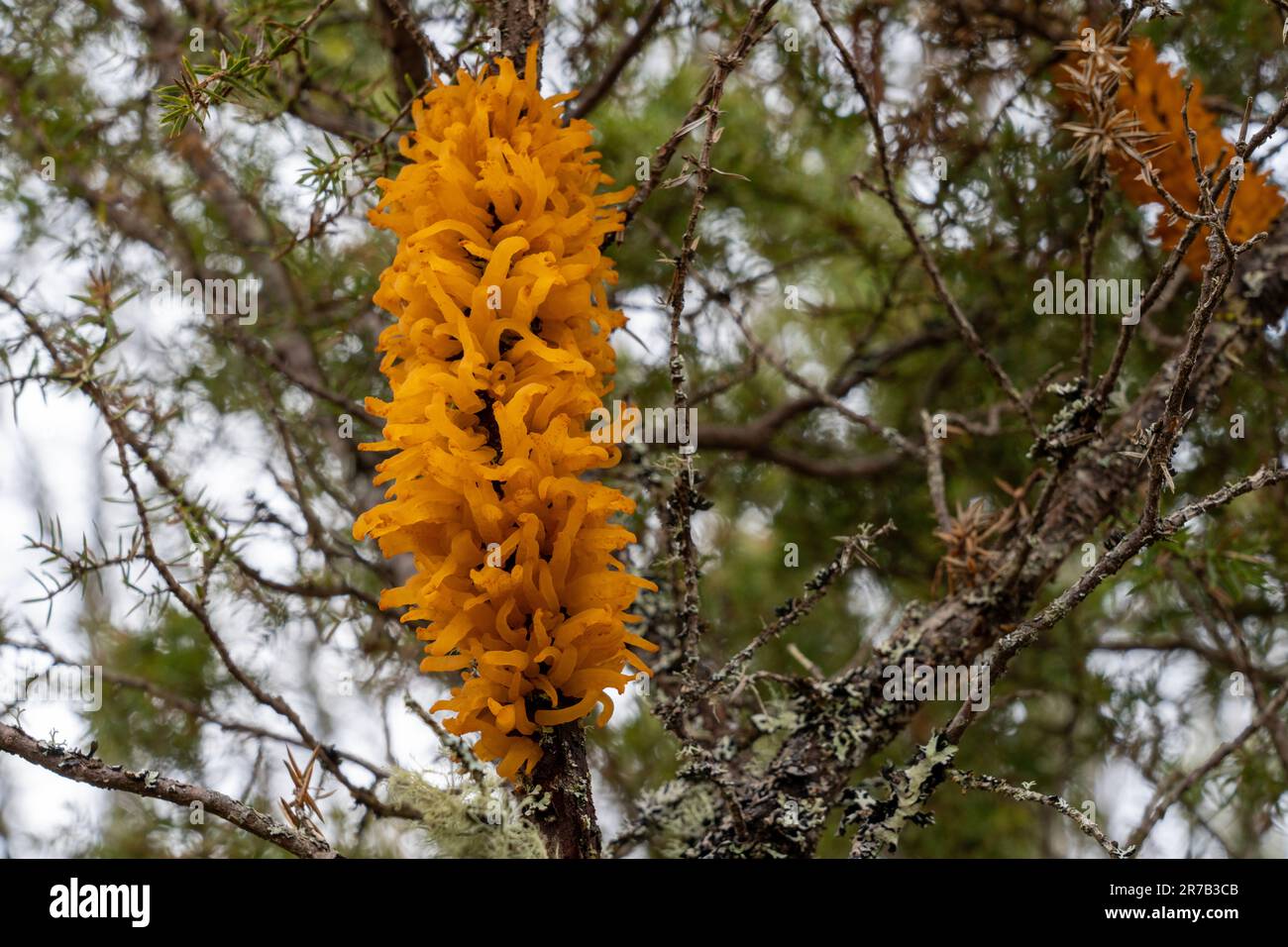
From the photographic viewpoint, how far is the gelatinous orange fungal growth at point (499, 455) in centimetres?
98

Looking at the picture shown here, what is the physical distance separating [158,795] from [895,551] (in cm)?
180

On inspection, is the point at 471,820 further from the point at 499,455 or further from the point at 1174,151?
the point at 1174,151

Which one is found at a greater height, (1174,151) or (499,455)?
(1174,151)

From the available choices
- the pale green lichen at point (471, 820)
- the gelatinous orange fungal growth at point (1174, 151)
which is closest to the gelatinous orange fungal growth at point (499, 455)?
the pale green lichen at point (471, 820)

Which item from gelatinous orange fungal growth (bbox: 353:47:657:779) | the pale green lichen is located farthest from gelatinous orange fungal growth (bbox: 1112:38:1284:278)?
the pale green lichen

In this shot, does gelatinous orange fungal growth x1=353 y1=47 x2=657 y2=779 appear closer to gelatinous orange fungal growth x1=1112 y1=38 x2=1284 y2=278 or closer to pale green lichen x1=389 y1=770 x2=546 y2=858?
pale green lichen x1=389 y1=770 x2=546 y2=858

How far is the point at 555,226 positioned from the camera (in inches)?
42.4

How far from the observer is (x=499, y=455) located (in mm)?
1012

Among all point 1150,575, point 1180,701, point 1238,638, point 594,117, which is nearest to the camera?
point 1238,638

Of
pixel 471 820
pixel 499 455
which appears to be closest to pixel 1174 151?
pixel 499 455

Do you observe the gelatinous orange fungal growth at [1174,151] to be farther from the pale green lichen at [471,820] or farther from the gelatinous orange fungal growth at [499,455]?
the pale green lichen at [471,820]

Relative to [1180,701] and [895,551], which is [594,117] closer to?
[895,551]

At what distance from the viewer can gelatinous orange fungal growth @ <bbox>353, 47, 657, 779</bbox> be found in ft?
3.21

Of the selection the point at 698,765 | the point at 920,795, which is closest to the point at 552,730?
the point at 698,765
